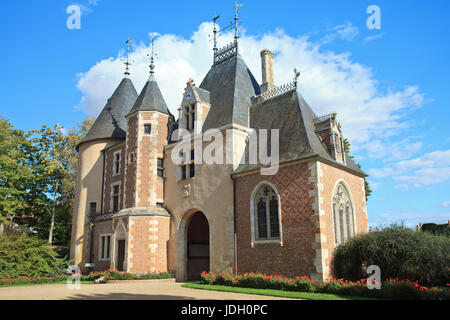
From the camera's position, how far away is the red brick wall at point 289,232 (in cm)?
1475

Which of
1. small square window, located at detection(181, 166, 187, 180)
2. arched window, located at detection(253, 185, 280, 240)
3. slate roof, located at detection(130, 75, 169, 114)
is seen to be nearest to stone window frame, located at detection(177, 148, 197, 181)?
small square window, located at detection(181, 166, 187, 180)

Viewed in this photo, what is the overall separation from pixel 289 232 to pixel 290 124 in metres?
5.62

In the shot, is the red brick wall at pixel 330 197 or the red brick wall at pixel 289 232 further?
the red brick wall at pixel 330 197

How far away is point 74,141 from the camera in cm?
3503

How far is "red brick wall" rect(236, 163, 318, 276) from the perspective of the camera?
14753 millimetres

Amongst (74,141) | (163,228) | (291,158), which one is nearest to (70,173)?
(74,141)

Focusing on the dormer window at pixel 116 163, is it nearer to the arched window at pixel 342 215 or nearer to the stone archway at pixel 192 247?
the stone archway at pixel 192 247

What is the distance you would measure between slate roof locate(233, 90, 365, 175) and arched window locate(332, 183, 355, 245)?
4.85 feet

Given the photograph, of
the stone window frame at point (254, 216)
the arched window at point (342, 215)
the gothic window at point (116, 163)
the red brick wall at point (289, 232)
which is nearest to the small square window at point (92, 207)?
the gothic window at point (116, 163)

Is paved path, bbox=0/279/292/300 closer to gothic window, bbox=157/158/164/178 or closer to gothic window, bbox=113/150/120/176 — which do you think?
gothic window, bbox=157/158/164/178

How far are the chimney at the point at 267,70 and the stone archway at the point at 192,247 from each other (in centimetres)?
876
